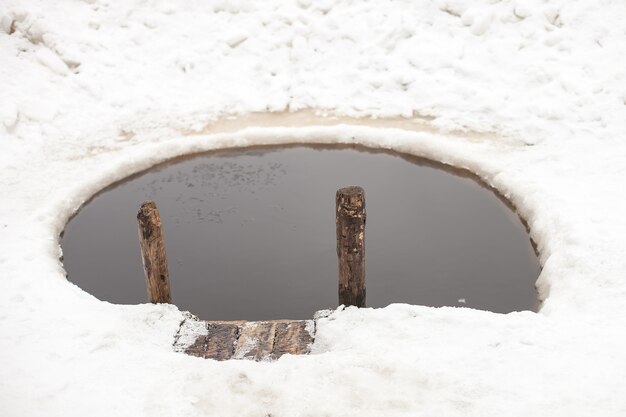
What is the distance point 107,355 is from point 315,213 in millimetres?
2887

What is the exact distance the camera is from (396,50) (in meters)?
9.77

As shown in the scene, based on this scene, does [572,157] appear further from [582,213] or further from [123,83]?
[123,83]

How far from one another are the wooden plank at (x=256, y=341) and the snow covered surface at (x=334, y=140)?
267 mm

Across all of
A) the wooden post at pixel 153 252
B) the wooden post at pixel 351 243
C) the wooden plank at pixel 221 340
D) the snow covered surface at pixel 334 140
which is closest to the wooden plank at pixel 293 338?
the snow covered surface at pixel 334 140

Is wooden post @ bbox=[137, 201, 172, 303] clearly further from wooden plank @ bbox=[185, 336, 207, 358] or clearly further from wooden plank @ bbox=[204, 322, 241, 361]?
wooden plank @ bbox=[185, 336, 207, 358]

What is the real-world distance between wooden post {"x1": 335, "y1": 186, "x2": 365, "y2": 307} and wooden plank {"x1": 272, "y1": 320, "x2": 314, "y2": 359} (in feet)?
1.40

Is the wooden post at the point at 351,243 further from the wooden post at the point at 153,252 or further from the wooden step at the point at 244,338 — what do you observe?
the wooden post at the point at 153,252

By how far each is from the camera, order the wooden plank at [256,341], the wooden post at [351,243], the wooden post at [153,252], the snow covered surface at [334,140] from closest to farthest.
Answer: the snow covered surface at [334,140]
the wooden plank at [256,341]
the wooden post at [351,243]
the wooden post at [153,252]

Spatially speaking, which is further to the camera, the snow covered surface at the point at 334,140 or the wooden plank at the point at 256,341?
the wooden plank at the point at 256,341

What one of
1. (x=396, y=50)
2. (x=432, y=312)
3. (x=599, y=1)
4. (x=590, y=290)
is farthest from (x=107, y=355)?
(x=599, y=1)

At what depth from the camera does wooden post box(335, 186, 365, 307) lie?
4.95 meters

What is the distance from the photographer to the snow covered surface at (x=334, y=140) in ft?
13.9

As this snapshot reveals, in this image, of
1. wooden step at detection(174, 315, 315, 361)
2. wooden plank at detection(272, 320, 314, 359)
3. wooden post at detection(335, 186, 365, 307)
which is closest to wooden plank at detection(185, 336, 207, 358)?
wooden step at detection(174, 315, 315, 361)

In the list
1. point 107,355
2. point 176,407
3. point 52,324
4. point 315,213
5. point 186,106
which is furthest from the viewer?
point 186,106
